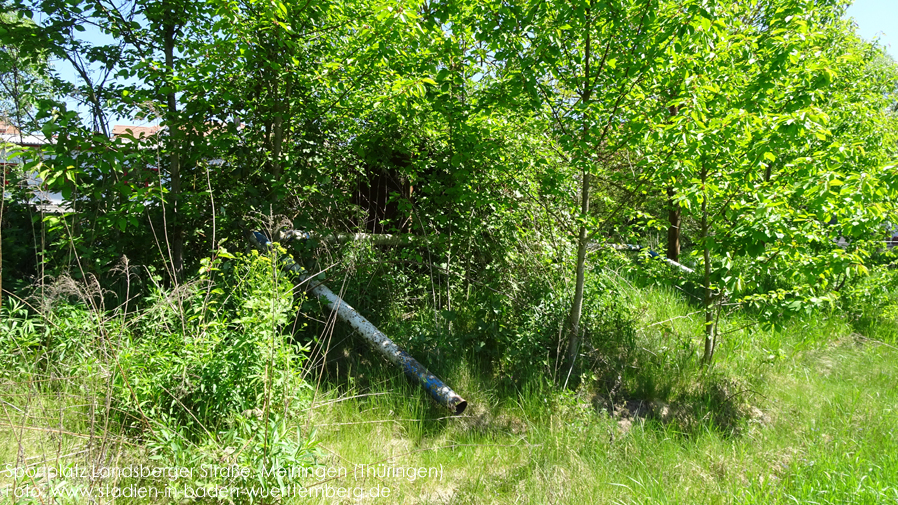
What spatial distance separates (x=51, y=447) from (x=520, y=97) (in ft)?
13.6

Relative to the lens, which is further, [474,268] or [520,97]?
[474,268]

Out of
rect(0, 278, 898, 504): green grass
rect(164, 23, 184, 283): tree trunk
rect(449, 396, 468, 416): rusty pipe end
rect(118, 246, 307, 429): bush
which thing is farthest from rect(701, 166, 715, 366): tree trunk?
rect(164, 23, 184, 283): tree trunk

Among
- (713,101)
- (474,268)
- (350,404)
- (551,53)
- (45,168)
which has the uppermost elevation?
(551,53)

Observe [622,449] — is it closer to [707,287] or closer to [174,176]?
[707,287]

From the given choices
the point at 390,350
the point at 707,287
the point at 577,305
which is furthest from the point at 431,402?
the point at 707,287

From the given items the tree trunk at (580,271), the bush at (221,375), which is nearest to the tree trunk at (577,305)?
the tree trunk at (580,271)

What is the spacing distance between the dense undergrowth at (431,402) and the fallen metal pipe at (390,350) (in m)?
0.12

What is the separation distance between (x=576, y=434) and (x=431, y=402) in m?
1.16

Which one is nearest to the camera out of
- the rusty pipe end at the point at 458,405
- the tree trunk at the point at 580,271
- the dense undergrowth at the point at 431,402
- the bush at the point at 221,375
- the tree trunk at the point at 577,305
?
the dense undergrowth at the point at 431,402

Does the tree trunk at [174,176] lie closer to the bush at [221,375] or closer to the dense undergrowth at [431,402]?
the dense undergrowth at [431,402]

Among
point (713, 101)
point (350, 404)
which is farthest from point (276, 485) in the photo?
point (713, 101)

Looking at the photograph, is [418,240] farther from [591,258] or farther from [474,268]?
[591,258]

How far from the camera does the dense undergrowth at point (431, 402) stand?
2.78m

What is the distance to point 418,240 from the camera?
543cm
